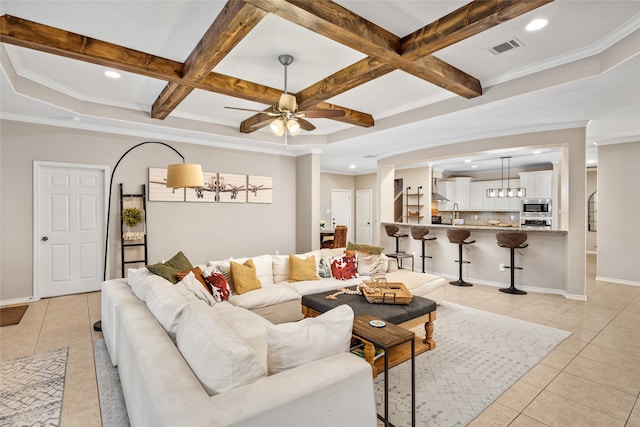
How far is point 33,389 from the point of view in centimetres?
245

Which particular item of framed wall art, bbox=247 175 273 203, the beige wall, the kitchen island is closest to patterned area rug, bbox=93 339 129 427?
the beige wall

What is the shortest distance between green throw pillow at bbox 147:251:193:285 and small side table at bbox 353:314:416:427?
1.98 m

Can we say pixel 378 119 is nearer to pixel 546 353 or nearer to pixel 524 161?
pixel 546 353

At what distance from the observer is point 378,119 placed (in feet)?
17.2

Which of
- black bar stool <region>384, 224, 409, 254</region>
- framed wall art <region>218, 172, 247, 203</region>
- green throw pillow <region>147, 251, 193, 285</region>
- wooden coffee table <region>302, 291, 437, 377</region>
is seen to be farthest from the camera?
black bar stool <region>384, 224, 409, 254</region>

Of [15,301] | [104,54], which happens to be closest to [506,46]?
[104,54]

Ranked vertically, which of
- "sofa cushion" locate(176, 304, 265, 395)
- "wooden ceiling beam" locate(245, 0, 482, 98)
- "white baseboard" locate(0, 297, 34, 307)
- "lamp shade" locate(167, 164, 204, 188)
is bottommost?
"white baseboard" locate(0, 297, 34, 307)

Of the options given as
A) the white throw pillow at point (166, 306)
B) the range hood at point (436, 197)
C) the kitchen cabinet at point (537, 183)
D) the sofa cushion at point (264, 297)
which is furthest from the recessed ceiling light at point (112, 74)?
the kitchen cabinet at point (537, 183)

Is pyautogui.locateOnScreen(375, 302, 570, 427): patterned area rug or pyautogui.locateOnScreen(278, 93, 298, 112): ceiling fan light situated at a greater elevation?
pyautogui.locateOnScreen(278, 93, 298, 112): ceiling fan light

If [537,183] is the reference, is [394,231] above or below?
below

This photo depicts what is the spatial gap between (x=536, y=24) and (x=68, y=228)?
6.30m

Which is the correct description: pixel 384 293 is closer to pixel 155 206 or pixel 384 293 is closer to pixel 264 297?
pixel 264 297

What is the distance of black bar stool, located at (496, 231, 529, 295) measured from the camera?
522 cm

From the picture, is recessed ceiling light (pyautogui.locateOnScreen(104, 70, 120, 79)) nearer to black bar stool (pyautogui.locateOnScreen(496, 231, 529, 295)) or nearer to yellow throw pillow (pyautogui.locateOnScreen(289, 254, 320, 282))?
yellow throw pillow (pyautogui.locateOnScreen(289, 254, 320, 282))
